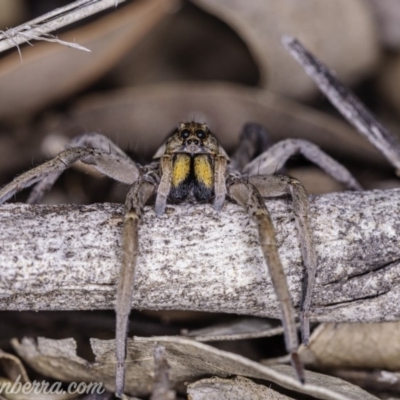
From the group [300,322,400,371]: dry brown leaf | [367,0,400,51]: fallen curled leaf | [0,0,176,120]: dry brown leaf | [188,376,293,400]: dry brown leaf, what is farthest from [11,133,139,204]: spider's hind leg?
[367,0,400,51]: fallen curled leaf

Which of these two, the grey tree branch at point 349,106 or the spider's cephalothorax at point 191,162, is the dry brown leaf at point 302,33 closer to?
the grey tree branch at point 349,106

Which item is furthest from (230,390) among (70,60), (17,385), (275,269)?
(70,60)

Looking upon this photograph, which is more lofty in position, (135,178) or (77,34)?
(77,34)

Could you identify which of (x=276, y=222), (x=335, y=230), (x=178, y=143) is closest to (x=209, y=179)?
(x=178, y=143)

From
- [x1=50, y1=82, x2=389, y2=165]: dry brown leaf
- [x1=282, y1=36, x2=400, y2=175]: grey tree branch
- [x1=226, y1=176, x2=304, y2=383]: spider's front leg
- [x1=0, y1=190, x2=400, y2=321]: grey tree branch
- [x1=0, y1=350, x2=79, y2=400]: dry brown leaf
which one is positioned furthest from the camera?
[x1=50, y1=82, x2=389, y2=165]: dry brown leaf

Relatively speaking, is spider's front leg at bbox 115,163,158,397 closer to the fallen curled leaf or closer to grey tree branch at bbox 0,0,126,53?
grey tree branch at bbox 0,0,126,53

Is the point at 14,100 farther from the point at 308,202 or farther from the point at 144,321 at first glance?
the point at 308,202
